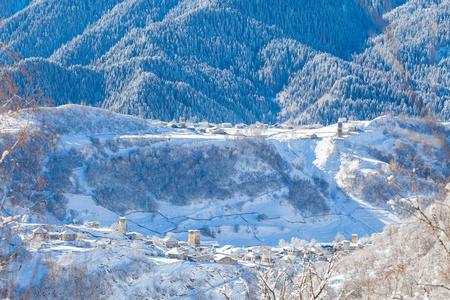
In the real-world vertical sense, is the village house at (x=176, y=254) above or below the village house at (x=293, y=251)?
below

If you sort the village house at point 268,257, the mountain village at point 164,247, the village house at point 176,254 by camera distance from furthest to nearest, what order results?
the village house at point 176,254 < the mountain village at point 164,247 < the village house at point 268,257

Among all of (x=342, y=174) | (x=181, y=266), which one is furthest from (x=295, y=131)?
(x=181, y=266)

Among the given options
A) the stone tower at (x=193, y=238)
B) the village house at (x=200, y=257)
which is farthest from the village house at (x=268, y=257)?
the stone tower at (x=193, y=238)

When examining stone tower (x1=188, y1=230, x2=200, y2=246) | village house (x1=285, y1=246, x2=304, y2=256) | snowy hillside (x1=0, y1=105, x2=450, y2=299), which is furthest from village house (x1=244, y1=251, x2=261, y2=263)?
stone tower (x1=188, y1=230, x2=200, y2=246)

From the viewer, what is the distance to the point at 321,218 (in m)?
79.0

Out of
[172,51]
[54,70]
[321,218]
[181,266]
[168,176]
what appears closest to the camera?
[181,266]

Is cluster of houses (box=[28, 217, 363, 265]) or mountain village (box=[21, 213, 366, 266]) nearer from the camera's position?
mountain village (box=[21, 213, 366, 266])

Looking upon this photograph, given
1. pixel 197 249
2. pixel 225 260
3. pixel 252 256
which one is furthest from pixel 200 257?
pixel 252 256

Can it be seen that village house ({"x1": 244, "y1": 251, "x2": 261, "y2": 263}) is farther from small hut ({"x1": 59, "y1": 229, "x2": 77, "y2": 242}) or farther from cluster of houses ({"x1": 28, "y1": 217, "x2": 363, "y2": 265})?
small hut ({"x1": 59, "y1": 229, "x2": 77, "y2": 242})

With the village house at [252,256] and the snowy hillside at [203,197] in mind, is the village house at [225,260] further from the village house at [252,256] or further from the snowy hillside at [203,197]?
the village house at [252,256]

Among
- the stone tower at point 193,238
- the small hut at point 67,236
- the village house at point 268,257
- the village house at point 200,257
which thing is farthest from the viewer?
the stone tower at point 193,238

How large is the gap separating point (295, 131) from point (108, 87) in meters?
76.7

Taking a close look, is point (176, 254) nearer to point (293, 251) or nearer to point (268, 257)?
point (293, 251)

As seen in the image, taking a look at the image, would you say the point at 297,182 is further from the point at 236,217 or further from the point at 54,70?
the point at 54,70
